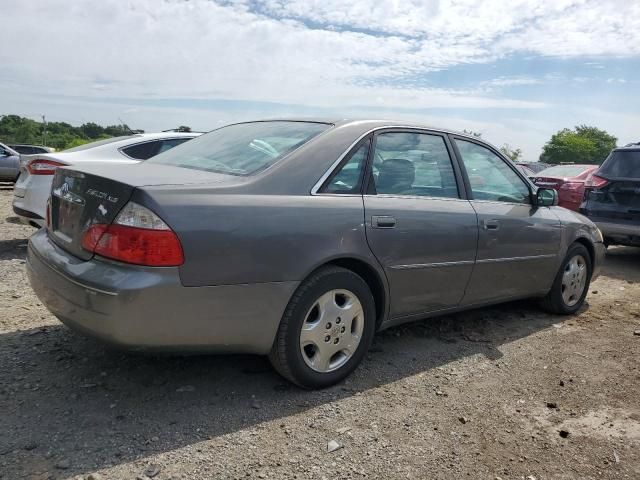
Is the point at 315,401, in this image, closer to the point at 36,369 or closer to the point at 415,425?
the point at 415,425

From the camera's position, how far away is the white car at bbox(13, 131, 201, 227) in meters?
6.05

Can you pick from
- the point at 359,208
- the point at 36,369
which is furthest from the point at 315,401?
the point at 36,369

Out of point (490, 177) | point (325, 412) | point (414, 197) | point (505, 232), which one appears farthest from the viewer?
point (490, 177)

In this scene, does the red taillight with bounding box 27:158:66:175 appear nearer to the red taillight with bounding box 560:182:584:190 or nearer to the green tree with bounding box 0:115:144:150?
the red taillight with bounding box 560:182:584:190

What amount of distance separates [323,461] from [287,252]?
1.01 m

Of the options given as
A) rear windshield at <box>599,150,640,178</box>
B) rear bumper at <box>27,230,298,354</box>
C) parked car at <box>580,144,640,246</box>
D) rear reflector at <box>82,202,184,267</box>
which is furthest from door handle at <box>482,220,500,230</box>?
rear windshield at <box>599,150,640,178</box>

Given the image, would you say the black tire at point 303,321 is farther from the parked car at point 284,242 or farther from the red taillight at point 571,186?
the red taillight at point 571,186

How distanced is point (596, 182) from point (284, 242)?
6294 millimetres

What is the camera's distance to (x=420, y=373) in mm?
3566

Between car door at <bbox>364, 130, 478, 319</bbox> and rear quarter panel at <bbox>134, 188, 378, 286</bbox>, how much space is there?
28 centimetres

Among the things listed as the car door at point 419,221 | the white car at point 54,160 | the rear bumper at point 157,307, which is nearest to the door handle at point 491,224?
the car door at point 419,221

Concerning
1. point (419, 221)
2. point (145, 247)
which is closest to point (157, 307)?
point (145, 247)

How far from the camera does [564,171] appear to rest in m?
12.0

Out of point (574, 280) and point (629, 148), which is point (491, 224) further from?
point (629, 148)
